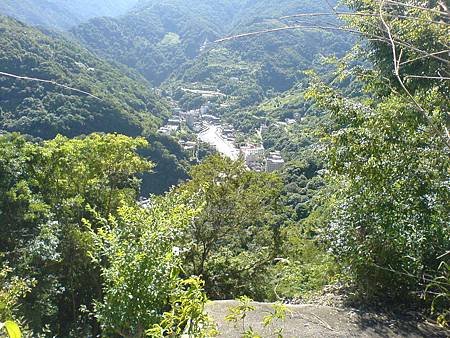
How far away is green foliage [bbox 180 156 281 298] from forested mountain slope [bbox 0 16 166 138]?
705 inches

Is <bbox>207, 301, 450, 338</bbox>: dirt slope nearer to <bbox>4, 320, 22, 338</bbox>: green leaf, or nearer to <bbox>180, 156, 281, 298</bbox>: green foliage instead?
<bbox>4, 320, 22, 338</bbox>: green leaf

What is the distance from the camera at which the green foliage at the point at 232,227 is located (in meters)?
10.6

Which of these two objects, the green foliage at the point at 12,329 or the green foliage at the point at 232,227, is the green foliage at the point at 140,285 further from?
the green foliage at the point at 232,227

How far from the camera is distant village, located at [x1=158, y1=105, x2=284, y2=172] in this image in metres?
63.4

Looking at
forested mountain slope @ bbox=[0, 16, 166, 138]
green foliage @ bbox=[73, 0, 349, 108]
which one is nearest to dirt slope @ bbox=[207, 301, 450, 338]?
forested mountain slope @ bbox=[0, 16, 166, 138]

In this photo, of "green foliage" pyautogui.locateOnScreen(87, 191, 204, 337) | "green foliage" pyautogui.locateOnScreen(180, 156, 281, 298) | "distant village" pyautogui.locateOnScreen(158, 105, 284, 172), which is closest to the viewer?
"green foliage" pyautogui.locateOnScreen(87, 191, 204, 337)

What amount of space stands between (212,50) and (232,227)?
13332cm

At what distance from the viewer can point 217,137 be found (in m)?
87.8

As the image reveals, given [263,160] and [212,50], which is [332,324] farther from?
[212,50]

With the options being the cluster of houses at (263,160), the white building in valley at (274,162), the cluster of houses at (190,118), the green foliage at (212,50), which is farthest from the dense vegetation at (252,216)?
the green foliage at (212,50)

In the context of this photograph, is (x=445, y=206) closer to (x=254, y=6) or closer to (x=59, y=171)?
(x=59, y=171)

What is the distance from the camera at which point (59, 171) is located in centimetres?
1172

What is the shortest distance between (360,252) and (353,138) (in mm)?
1421

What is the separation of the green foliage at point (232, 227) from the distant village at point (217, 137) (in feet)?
146
